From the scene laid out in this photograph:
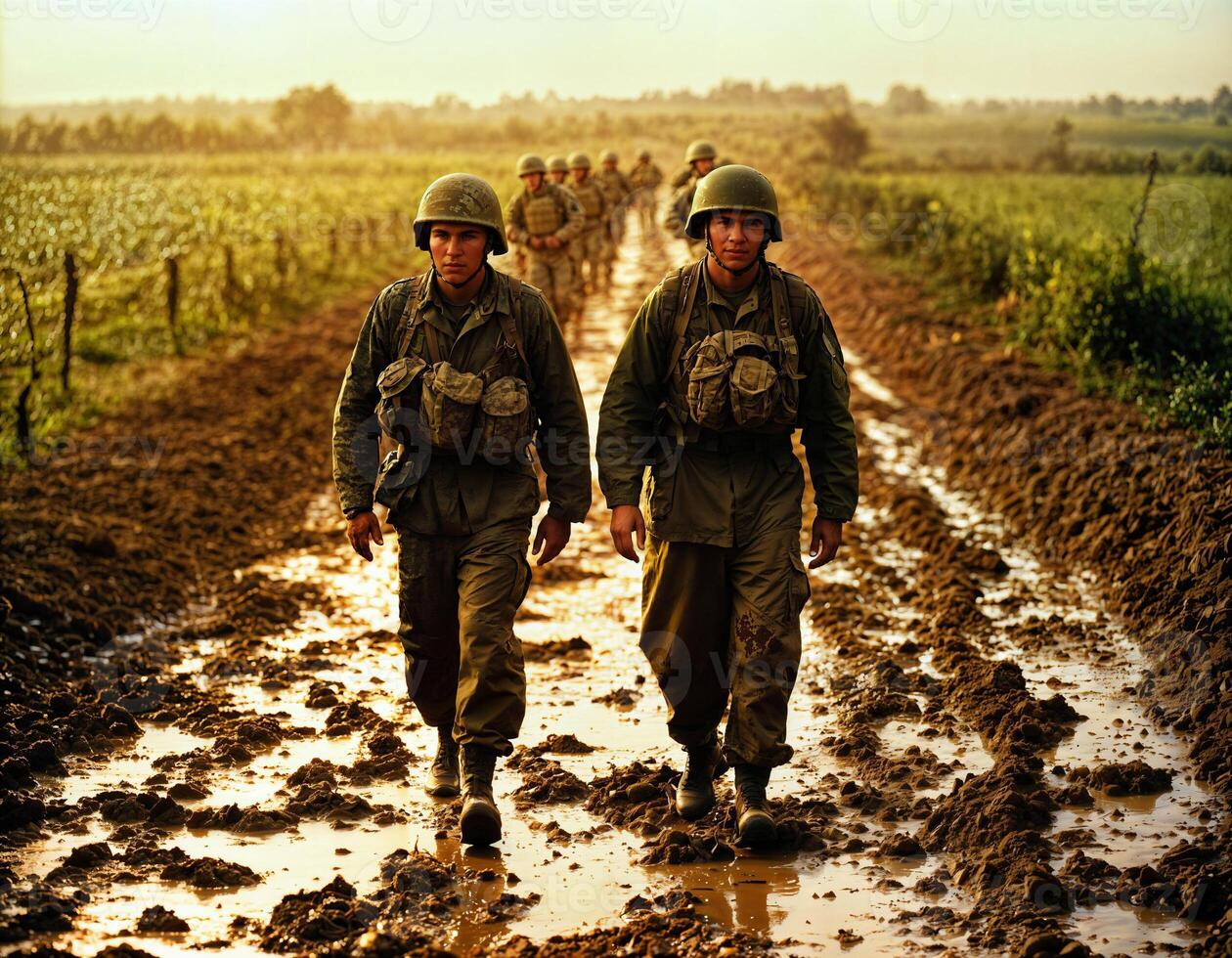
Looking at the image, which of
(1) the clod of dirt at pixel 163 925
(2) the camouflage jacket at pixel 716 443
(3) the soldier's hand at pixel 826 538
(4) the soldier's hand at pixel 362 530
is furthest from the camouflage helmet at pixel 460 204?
(1) the clod of dirt at pixel 163 925

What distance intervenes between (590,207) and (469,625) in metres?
13.5

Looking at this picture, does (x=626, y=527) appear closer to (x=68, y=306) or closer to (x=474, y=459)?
(x=474, y=459)

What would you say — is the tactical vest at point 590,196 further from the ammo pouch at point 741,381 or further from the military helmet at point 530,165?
the ammo pouch at point 741,381

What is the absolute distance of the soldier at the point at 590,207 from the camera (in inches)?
676

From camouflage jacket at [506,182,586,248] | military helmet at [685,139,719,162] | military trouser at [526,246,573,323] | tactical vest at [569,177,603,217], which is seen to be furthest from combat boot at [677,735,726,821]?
tactical vest at [569,177,603,217]

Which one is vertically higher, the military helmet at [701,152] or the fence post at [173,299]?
the military helmet at [701,152]

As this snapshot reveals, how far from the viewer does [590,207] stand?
18.0 metres

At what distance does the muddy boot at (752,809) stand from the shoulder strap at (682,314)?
1408mm

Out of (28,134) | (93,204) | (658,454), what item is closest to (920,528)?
(658,454)

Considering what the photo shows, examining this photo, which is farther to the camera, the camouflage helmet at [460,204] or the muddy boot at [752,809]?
the camouflage helmet at [460,204]

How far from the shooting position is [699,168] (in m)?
15.5

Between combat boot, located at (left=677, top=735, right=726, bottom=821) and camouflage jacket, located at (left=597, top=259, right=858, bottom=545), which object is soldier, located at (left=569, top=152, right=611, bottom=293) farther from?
combat boot, located at (left=677, top=735, right=726, bottom=821)

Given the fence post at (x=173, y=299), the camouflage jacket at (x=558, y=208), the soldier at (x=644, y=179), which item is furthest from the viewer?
the soldier at (x=644, y=179)

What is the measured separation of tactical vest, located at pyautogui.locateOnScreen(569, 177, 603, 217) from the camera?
1789 centimetres
